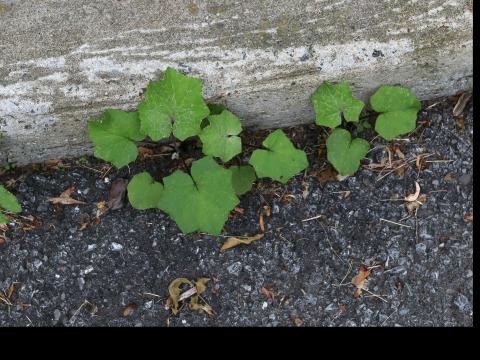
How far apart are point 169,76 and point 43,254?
1037 mm

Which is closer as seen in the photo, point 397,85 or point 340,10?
point 340,10

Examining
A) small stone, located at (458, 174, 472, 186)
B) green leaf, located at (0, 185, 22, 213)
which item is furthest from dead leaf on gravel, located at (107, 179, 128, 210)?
small stone, located at (458, 174, 472, 186)

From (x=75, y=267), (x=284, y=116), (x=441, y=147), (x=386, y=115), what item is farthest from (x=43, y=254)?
(x=441, y=147)

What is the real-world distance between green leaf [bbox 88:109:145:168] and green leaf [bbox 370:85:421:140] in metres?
0.95

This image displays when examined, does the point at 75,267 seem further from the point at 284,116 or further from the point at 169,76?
the point at 284,116

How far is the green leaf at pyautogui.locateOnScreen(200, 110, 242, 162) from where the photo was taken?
2008 mm

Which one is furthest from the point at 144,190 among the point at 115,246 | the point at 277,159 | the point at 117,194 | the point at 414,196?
the point at 414,196

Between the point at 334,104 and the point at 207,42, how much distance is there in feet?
1.80

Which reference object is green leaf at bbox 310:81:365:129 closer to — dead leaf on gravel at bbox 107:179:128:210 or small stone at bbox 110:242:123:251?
dead leaf on gravel at bbox 107:179:128:210

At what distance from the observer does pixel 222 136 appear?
2035 mm

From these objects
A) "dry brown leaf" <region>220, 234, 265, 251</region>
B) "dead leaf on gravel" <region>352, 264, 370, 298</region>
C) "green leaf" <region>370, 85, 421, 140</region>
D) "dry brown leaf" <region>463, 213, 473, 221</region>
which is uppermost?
"green leaf" <region>370, 85, 421, 140</region>

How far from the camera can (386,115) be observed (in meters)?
2.10

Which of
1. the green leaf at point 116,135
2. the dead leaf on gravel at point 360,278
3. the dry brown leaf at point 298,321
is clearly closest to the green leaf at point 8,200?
the green leaf at point 116,135

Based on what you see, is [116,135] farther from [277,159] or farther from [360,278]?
[360,278]
